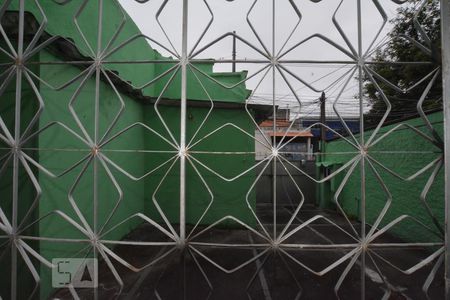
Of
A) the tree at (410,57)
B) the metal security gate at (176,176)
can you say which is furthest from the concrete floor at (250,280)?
the tree at (410,57)

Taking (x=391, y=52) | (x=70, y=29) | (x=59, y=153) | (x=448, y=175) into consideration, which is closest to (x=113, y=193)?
(x=59, y=153)

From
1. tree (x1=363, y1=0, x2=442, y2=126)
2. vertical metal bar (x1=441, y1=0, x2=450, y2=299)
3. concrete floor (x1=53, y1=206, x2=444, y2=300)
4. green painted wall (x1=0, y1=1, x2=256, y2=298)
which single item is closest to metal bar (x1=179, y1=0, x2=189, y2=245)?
green painted wall (x1=0, y1=1, x2=256, y2=298)

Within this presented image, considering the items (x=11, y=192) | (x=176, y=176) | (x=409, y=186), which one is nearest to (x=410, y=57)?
(x=409, y=186)

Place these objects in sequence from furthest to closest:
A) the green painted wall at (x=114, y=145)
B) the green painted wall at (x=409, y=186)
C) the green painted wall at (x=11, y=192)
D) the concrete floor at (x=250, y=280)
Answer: the green painted wall at (x=409, y=186)
the concrete floor at (x=250, y=280)
the green painted wall at (x=114, y=145)
the green painted wall at (x=11, y=192)

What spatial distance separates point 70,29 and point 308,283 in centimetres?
489

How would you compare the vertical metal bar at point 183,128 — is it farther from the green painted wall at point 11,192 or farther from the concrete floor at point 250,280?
the green painted wall at point 11,192

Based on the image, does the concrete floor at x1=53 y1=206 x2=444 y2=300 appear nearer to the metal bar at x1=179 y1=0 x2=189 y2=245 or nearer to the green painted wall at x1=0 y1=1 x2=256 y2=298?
the green painted wall at x1=0 y1=1 x2=256 y2=298

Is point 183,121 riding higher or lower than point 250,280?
higher

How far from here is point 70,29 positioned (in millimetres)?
3377

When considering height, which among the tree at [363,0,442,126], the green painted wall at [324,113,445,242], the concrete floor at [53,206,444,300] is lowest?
the concrete floor at [53,206,444,300]

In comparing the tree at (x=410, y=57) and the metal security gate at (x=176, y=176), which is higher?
the tree at (x=410, y=57)

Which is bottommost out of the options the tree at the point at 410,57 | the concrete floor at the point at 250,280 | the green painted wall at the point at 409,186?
the concrete floor at the point at 250,280

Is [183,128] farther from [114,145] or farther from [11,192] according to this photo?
[114,145]

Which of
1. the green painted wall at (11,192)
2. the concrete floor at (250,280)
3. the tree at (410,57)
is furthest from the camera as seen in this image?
the tree at (410,57)
